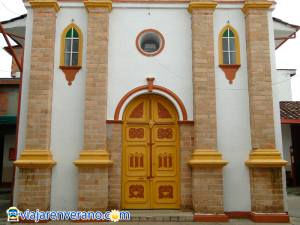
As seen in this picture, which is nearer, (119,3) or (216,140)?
(216,140)

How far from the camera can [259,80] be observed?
7586 millimetres

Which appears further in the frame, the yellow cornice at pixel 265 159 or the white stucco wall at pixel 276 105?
the white stucco wall at pixel 276 105

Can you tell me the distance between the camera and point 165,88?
781 centimetres

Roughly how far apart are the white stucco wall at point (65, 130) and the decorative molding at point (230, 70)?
3.89 meters

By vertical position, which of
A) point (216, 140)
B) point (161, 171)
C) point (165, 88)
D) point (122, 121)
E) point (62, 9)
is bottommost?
point (161, 171)

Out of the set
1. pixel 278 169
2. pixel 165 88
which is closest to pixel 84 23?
pixel 165 88

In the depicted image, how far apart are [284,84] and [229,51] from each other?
13.3 m

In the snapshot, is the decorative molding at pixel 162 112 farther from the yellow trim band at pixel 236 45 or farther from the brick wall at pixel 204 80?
the yellow trim band at pixel 236 45

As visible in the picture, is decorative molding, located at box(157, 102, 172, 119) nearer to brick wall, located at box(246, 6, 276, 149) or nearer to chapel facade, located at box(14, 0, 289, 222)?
chapel facade, located at box(14, 0, 289, 222)

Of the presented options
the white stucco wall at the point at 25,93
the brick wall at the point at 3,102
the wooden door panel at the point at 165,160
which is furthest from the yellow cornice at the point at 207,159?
the brick wall at the point at 3,102

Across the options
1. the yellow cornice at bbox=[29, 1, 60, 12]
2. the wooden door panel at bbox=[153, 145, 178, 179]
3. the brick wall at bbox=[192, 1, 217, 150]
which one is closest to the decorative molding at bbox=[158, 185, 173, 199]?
the wooden door panel at bbox=[153, 145, 178, 179]

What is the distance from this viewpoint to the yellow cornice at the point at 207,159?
7098 millimetres

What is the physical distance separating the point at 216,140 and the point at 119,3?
15.5 ft

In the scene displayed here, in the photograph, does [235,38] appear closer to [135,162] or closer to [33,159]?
[135,162]
